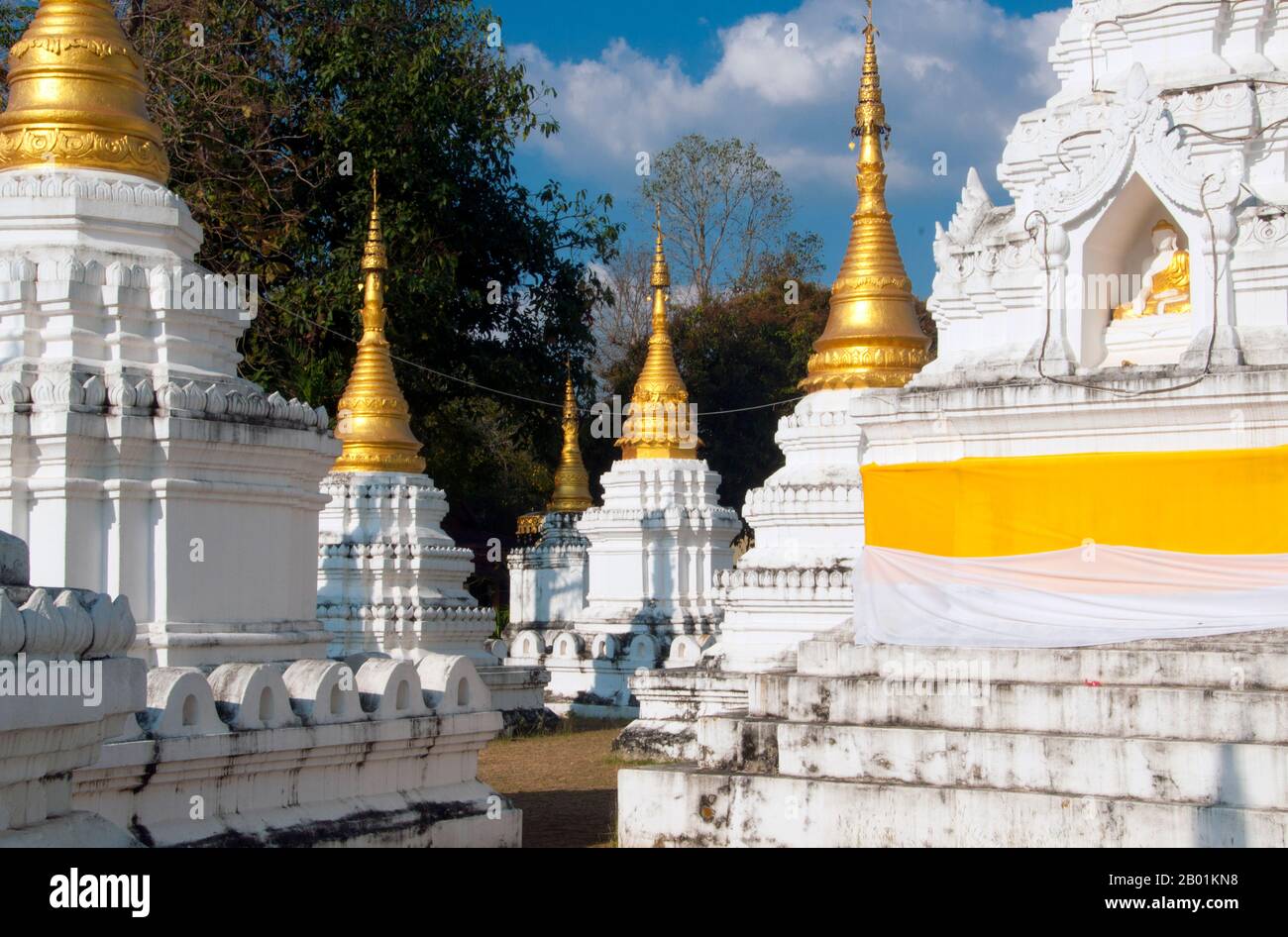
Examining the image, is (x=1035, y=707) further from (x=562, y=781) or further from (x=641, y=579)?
(x=641, y=579)

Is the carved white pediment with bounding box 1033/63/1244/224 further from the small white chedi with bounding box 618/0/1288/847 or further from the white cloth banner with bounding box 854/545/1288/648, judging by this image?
the white cloth banner with bounding box 854/545/1288/648

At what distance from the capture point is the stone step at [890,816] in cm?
834

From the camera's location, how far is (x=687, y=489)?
25109mm

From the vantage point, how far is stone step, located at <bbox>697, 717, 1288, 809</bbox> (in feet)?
27.5

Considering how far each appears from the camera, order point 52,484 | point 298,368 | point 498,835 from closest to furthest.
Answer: point 52,484 → point 498,835 → point 298,368

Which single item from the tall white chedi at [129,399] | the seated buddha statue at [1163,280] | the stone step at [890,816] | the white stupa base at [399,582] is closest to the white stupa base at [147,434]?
the tall white chedi at [129,399]

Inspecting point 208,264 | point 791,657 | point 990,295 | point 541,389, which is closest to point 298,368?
point 208,264

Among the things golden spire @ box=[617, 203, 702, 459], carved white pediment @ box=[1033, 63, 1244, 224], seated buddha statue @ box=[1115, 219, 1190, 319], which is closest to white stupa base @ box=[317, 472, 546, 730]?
golden spire @ box=[617, 203, 702, 459]

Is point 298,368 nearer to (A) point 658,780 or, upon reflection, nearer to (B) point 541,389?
(B) point 541,389

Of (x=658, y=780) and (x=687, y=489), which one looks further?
(x=687, y=489)

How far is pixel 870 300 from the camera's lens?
17.6 metres

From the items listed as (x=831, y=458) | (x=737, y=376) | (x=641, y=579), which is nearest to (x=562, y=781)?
(x=831, y=458)

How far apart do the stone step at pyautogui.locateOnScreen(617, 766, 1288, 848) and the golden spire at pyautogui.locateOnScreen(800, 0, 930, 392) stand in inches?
315
